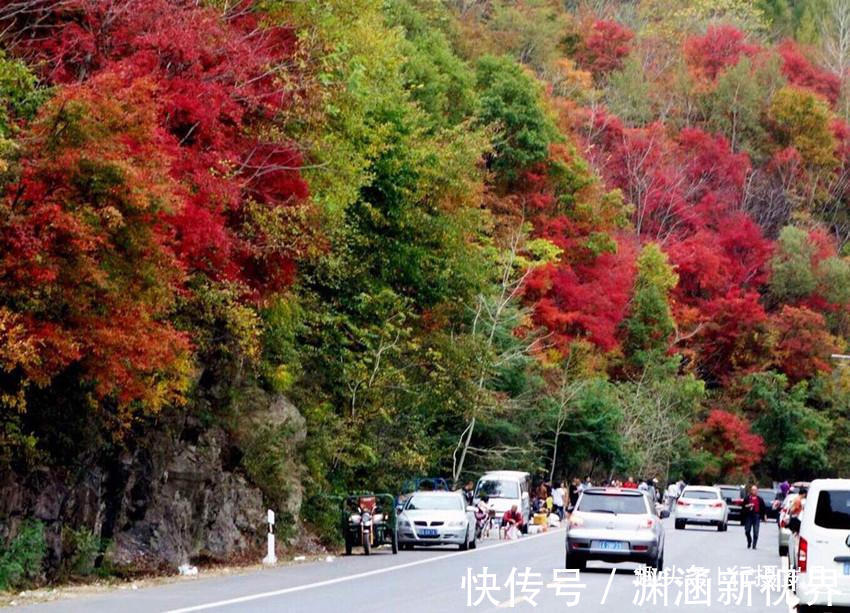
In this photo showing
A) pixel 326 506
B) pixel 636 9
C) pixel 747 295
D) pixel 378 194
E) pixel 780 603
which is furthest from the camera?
pixel 636 9

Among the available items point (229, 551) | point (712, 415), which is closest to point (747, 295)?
point (712, 415)

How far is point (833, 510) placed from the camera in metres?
17.6

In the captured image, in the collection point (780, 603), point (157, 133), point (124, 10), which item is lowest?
point (780, 603)

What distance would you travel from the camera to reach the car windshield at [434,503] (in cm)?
3600

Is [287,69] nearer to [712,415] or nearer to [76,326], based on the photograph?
[76,326]

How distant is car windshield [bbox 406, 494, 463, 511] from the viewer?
36000 millimetres

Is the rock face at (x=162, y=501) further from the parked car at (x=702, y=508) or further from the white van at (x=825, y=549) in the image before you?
the parked car at (x=702, y=508)

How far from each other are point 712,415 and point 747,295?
31.0ft

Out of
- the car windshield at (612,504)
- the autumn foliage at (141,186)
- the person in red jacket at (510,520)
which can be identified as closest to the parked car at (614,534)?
the car windshield at (612,504)

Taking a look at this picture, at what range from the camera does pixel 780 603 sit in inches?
838

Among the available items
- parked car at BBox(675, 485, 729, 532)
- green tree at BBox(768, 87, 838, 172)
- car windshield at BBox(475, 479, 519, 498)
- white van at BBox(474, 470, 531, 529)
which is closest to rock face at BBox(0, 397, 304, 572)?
white van at BBox(474, 470, 531, 529)

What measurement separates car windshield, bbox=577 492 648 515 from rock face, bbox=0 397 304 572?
7.94 m

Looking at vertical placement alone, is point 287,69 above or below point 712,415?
above

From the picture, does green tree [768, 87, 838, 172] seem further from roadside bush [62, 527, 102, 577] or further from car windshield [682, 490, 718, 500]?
roadside bush [62, 527, 102, 577]
